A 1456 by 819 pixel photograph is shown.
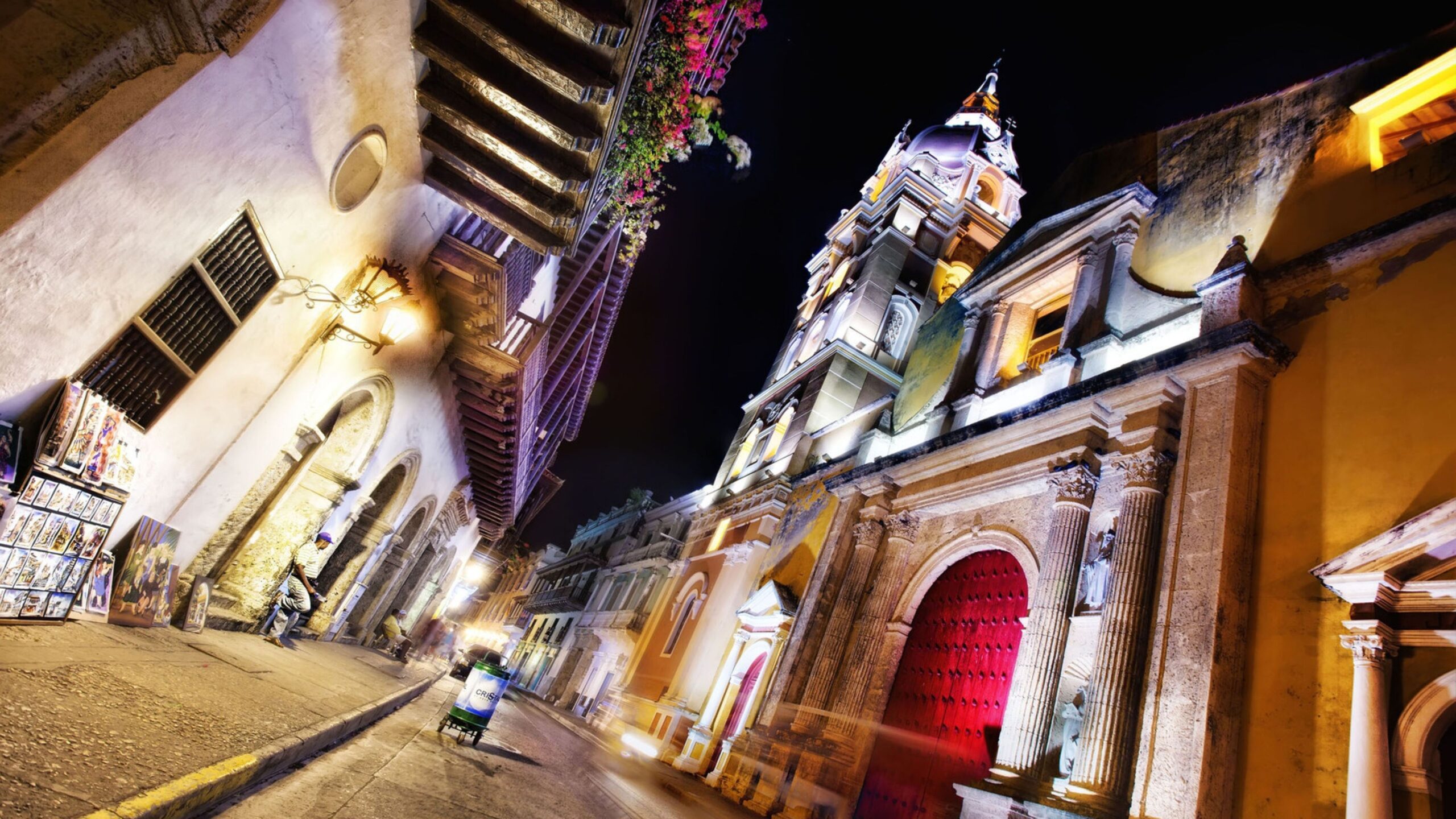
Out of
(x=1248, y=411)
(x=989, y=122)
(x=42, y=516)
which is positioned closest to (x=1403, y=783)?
(x=1248, y=411)

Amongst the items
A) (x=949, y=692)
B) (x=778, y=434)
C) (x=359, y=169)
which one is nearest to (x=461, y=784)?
(x=359, y=169)

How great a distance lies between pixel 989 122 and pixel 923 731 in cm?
2808

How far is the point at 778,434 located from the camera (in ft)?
64.6

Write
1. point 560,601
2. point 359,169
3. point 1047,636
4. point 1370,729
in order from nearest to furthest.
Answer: point 1370,729 < point 359,169 < point 1047,636 < point 560,601

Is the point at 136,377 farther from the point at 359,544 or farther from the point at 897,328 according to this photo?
the point at 897,328

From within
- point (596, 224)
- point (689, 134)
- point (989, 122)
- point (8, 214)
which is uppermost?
point (989, 122)

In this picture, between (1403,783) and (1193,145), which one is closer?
(1403,783)

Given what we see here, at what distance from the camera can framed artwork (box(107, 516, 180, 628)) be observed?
5.61 m

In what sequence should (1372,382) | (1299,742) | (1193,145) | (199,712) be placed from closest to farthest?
(199,712)
(1299,742)
(1372,382)
(1193,145)

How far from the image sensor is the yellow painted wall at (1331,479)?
5.42 m

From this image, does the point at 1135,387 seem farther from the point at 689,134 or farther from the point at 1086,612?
the point at 689,134

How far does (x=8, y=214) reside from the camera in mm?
3398

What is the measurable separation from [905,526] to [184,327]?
10.1m

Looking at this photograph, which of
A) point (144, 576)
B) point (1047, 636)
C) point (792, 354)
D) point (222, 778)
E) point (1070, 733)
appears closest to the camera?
point (222, 778)
